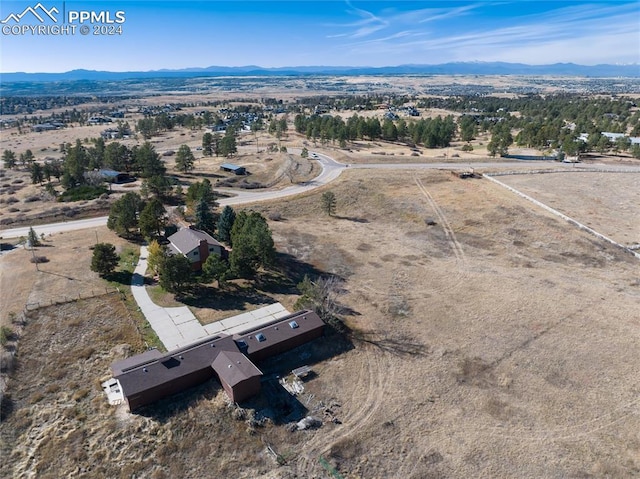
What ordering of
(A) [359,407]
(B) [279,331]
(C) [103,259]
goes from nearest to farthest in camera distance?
(A) [359,407] < (B) [279,331] < (C) [103,259]

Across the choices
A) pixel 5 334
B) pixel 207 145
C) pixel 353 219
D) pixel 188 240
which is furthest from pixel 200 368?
pixel 207 145

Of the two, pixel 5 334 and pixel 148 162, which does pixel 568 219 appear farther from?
pixel 148 162

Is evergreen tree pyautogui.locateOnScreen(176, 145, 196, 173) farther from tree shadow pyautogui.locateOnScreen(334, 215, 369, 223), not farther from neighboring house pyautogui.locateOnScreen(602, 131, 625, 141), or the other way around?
neighboring house pyautogui.locateOnScreen(602, 131, 625, 141)

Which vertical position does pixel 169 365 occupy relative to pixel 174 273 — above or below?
below

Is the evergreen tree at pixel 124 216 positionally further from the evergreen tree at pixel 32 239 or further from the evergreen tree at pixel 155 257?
the evergreen tree at pixel 155 257

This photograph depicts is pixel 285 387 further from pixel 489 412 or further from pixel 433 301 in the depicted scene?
pixel 433 301

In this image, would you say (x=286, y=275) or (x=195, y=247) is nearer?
(x=195, y=247)

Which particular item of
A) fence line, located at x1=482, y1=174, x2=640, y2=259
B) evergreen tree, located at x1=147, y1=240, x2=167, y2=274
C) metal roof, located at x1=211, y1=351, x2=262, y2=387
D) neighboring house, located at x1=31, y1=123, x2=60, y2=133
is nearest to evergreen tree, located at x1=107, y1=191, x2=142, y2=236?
evergreen tree, located at x1=147, y1=240, x2=167, y2=274

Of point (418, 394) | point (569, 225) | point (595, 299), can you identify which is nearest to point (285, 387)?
point (418, 394)

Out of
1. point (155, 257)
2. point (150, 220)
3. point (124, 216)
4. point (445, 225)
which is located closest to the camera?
point (155, 257)
